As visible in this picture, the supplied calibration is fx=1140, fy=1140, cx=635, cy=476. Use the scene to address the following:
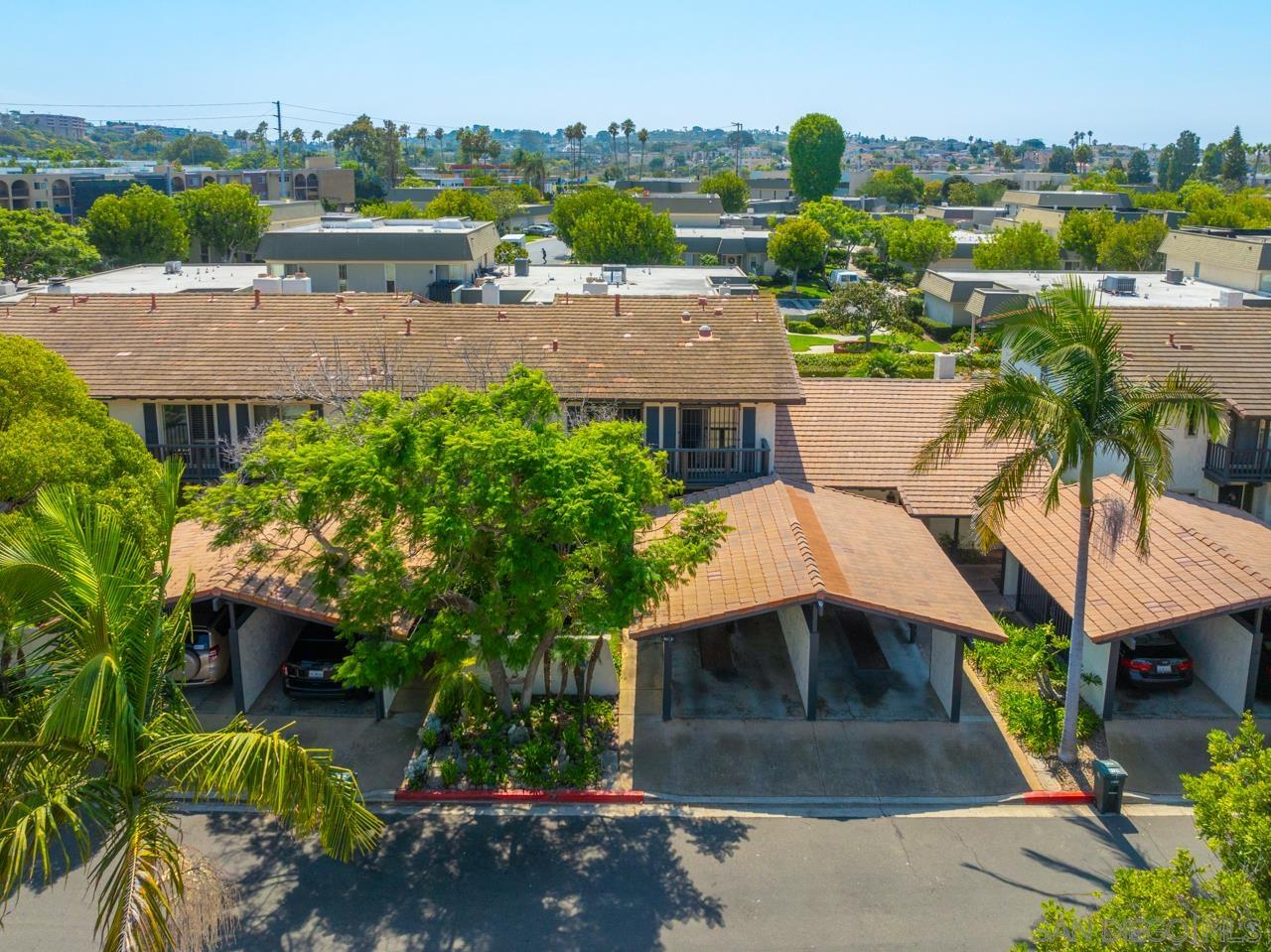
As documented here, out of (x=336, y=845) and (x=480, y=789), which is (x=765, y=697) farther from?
(x=336, y=845)

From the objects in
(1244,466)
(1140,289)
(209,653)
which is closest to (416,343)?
(209,653)

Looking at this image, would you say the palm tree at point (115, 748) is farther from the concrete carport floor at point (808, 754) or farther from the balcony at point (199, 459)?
the balcony at point (199, 459)

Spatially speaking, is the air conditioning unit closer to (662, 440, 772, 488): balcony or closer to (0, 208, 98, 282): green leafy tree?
(662, 440, 772, 488): balcony

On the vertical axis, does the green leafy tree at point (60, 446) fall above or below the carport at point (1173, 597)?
above

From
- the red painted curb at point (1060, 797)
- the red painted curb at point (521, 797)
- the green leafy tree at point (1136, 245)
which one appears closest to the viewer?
the red painted curb at point (521, 797)

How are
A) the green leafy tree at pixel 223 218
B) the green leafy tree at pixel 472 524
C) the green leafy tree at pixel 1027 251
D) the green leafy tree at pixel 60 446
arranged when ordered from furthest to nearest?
the green leafy tree at pixel 223 218 → the green leafy tree at pixel 1027 251 → the green leafy tree at pixel 60 446 → the green leafy tree at pixel 472 524

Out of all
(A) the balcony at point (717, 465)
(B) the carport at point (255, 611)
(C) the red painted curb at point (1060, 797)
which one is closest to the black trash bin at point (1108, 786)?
(C) the red painted curb at point (1060, 797)

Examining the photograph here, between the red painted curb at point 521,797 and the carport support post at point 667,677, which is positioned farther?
the carport support post at point 667,677

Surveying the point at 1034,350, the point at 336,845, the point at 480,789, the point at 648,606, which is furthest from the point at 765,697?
the point at 336,845
